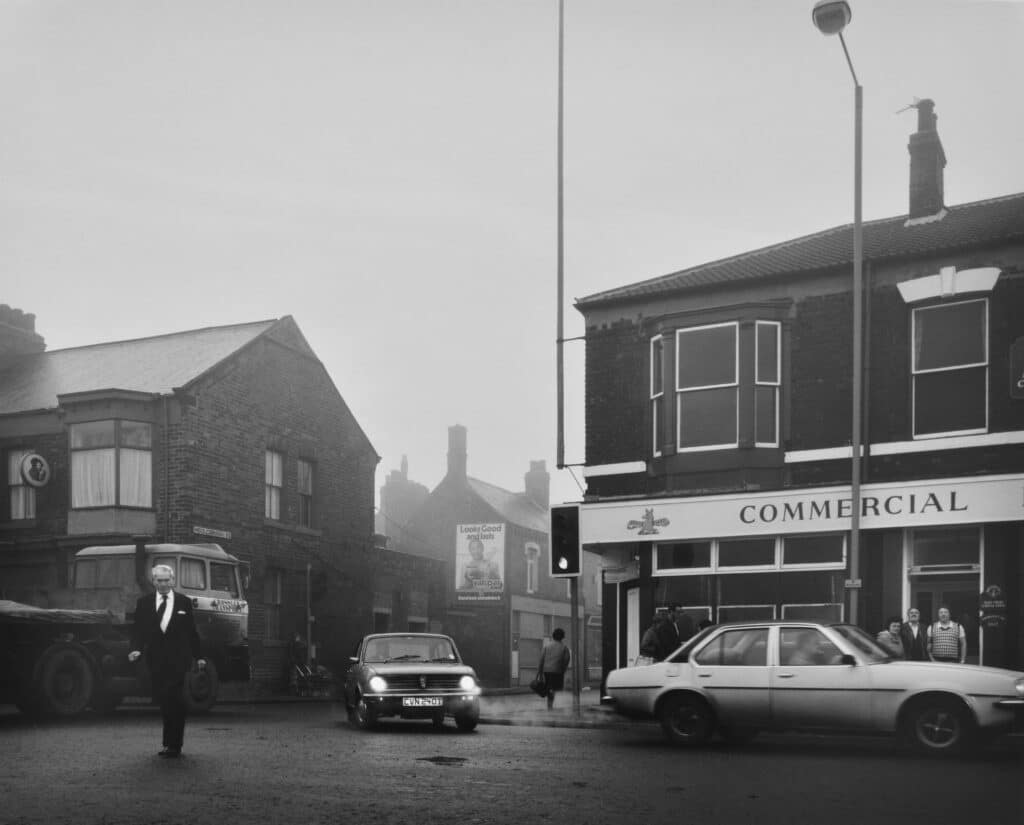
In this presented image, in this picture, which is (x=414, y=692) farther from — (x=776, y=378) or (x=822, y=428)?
(x=776, y=378)

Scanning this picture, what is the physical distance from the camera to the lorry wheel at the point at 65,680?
57.9ft

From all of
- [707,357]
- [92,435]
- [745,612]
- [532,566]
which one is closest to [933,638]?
[745,612]

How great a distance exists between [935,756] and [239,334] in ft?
85.8

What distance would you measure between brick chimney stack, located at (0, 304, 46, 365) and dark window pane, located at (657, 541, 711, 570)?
23139 millimetres

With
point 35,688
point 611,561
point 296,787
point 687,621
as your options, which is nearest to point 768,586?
point 687,621

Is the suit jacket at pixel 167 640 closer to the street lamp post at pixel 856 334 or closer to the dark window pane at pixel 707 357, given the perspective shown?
the street lamp post at pixel 856 334

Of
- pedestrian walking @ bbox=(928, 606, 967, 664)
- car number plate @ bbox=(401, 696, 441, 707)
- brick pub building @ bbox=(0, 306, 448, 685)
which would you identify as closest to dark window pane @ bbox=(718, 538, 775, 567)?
pedestrian walking @ bbox=(928, 606, 967, 664)

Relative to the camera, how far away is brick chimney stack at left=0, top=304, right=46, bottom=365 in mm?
38094

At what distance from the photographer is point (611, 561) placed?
79.3ft

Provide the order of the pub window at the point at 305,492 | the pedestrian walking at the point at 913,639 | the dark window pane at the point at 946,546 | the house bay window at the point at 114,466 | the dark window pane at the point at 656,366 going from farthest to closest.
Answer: the pub window at the point at 305,492 → the house bay window at the point at 114,466 → the dark window pane at the point at 656,366 → the dark window pane at the point at 946,546 → the pedestrian walking at the point at 913,639

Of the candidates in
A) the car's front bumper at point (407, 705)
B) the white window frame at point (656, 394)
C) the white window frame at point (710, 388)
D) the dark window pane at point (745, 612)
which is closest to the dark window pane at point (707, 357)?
the white window frame at point (710, 388)

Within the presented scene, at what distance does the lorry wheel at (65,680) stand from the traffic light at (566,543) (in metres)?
7.03

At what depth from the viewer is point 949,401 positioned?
20.3 metres

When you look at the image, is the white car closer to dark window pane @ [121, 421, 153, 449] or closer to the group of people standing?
the group of people standing
